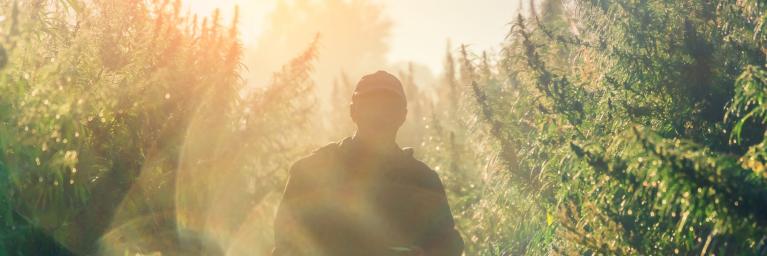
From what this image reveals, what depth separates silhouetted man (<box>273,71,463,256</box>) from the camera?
4.06m

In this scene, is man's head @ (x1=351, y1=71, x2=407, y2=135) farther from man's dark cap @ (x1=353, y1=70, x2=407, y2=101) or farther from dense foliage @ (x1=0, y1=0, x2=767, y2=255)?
dense foliage @ (x1=0, y1=0, x2=767, y2=255)

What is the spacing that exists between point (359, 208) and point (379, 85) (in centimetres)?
59

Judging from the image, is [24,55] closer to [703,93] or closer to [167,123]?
[167,123]

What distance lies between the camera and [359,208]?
163 inches

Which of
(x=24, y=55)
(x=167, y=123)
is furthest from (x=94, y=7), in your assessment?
(x=24, y=55)

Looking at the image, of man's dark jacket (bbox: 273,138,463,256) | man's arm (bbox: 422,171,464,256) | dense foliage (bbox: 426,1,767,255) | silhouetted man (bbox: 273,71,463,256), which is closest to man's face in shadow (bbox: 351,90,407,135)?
silhouetted man (bbox: 273,71,463,256)

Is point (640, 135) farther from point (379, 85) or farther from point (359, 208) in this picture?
point (359, 208)

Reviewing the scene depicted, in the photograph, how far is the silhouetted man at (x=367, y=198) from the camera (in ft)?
13.3

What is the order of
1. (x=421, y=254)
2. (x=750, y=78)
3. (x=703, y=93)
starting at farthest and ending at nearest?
(x=703, y=93), (x=750, y=78), (x=421, y=254)

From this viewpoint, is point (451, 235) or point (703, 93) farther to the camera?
point (703, 93)

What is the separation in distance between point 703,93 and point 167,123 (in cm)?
447

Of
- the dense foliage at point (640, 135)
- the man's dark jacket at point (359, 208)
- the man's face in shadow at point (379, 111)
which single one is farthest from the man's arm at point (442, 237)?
the dense foliage at point (640, 135)

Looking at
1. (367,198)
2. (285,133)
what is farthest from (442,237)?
(285,133)

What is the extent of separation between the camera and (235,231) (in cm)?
920
